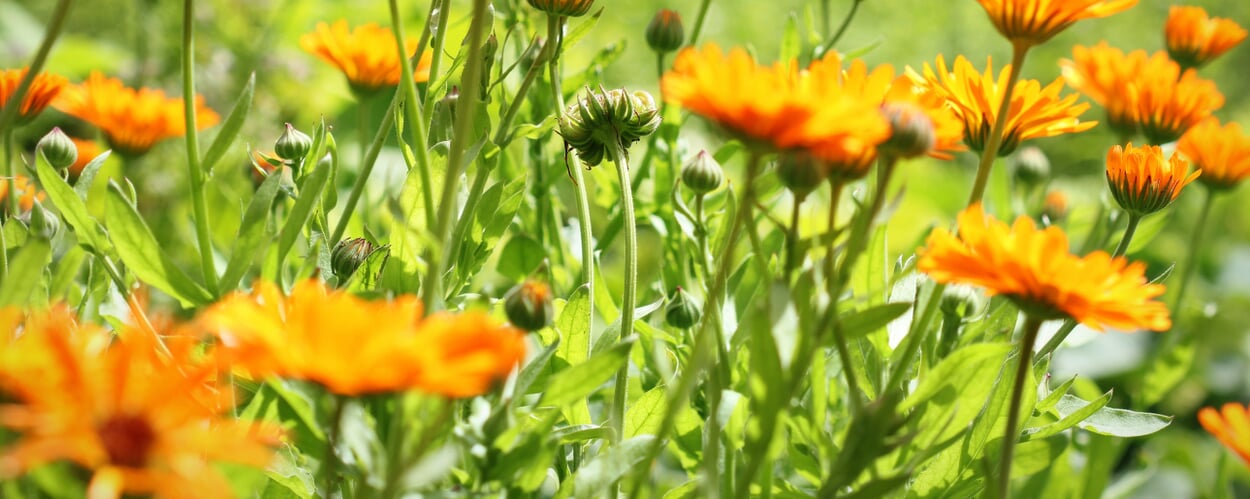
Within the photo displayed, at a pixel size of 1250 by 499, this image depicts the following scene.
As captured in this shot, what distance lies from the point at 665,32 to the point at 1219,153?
1.67 ft

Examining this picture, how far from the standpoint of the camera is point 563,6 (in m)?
0.62

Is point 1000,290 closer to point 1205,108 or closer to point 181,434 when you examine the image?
point 181,434

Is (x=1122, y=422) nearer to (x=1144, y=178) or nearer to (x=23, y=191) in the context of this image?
(x=1144, y=178)

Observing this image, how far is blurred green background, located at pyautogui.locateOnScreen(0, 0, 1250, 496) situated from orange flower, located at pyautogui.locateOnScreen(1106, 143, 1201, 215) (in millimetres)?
382

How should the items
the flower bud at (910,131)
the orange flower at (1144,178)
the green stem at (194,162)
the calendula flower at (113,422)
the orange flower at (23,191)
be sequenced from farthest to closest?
the orange flower at (23,191) → the orange flower at (1144,178) → the green stem at (194,162) → the flower bud at (910,131) → the calendula flower at (113,422)

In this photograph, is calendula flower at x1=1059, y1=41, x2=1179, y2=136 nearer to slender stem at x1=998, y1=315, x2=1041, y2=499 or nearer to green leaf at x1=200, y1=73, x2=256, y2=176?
slender stem at x1=998, y1=315, x2=1041, y2=499

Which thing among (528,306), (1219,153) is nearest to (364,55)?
(528,306)

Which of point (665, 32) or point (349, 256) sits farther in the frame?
point (665, 32)

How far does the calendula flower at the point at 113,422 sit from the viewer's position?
34 cm

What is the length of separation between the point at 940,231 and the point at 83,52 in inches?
84.4

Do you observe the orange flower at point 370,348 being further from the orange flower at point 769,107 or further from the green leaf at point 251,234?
the green leaf at point 251,234

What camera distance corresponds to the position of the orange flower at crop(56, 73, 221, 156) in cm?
86

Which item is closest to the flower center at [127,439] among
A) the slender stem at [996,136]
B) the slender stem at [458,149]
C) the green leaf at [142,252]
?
the slender stem at [458,149]

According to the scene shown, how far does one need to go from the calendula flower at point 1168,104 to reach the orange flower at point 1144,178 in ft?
0.67
